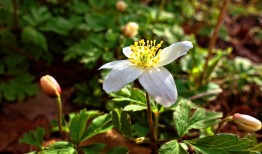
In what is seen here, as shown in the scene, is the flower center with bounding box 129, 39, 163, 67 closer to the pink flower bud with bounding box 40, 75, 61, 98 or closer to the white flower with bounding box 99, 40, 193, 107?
the white flower with bounding box 99, 40, 193, 107

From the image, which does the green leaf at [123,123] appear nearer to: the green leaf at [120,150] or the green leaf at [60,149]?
the green leaf at [120,150]

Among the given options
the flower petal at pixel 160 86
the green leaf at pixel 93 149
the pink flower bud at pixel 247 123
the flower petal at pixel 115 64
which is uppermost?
the flower petal at pixel 115 64

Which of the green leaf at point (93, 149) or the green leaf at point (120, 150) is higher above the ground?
the green leaf at point (93, 149)

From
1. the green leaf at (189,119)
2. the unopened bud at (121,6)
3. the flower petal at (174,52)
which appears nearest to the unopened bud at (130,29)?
the unopened bud at (121,6)

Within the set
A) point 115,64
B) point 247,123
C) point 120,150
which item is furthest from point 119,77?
point 247,123

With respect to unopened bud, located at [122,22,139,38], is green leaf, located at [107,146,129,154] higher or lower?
lower

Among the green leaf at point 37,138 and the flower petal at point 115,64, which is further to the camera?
the green leaf at point 37,138

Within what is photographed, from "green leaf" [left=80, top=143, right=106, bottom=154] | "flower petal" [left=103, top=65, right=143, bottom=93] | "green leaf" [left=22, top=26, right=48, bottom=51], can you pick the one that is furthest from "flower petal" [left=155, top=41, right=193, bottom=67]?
"green leaf" [left=22, top=26, right=48, bottom=51]
